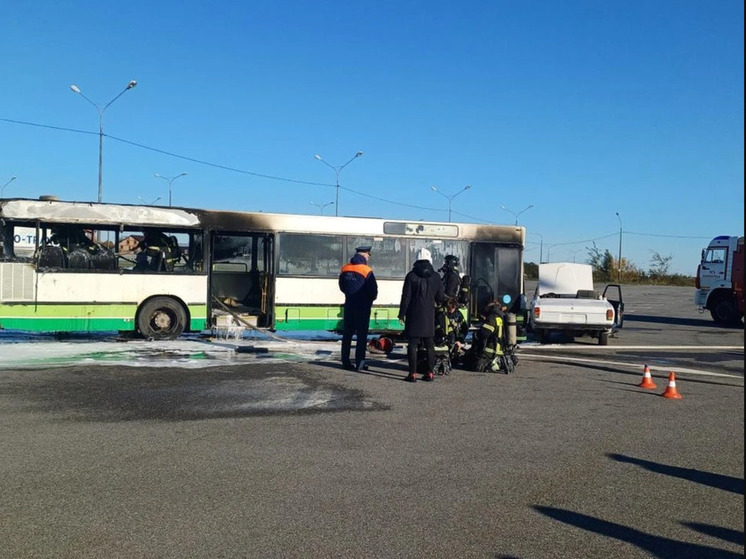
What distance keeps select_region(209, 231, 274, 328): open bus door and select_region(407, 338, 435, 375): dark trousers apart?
556 cm

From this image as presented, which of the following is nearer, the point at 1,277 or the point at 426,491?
A: the point at 426,491

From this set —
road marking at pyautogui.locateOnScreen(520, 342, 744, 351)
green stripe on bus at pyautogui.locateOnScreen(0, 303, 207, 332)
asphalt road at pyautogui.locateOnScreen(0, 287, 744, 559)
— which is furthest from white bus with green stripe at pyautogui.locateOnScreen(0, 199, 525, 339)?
asphalt road at pyautogui.locateOnScreen(0, 287, 744, 559)

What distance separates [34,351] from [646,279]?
7627 centimetres

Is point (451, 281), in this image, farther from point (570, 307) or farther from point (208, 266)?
point (208, 266)

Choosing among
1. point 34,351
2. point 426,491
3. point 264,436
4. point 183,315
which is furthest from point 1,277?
point 426,491

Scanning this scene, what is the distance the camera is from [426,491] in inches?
232

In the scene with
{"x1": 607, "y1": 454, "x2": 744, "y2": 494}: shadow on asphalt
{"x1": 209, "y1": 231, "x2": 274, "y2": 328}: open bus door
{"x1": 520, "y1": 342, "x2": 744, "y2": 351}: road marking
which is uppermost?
{"x1": 209, "y1": 231, "x2": 274, "y2": 328}: open bus door

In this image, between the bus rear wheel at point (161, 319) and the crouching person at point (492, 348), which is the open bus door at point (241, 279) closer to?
the bus rear wheel at point (161, 319)

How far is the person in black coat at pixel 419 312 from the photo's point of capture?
11.3m

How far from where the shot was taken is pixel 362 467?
6.53 metres

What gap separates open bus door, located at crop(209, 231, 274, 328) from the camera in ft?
53.4

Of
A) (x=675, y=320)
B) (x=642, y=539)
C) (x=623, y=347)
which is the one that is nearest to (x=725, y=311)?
(x=675, y=320)

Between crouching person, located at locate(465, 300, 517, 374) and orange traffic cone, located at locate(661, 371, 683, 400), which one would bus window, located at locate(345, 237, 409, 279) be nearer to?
crouching person, located at locate(465, 300, 517, 374)

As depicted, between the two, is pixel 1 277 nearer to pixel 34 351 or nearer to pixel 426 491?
pixel 34 351
